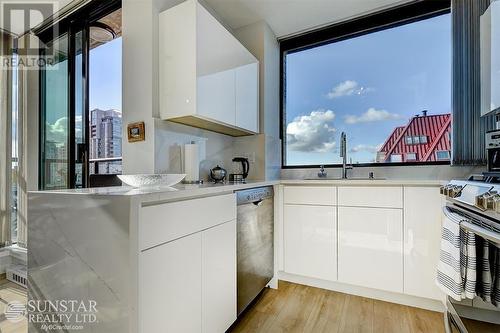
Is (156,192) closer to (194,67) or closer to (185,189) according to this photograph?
(185,189)

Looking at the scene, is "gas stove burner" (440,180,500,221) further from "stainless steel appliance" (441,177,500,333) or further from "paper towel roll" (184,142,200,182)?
"paper towel roll" (184,142,200,182)

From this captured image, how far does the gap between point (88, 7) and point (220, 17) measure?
1217mm

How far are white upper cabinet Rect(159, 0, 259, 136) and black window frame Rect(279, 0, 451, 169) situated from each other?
111 centimetres

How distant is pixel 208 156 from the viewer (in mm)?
2105

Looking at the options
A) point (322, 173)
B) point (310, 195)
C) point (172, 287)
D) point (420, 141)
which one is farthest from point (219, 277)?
point (420, 141)

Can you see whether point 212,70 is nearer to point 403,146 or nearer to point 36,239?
point 36,239

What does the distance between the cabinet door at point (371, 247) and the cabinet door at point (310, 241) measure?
0.08m

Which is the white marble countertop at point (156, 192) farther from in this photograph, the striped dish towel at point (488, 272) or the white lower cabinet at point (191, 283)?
the striped dish towel at point (488, 272)

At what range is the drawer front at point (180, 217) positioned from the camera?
2.82 feet

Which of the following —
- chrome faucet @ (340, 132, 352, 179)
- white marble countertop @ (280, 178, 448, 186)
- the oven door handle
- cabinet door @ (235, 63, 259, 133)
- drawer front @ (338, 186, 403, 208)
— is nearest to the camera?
the oven door handle

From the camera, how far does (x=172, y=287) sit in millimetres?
984

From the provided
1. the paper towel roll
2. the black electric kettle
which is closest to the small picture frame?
the paper towel roll

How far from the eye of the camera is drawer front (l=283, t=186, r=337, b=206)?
6.43 feet

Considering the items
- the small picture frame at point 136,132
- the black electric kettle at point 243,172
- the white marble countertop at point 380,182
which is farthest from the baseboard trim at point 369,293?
the small picture frame at point 136,132
